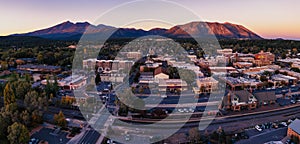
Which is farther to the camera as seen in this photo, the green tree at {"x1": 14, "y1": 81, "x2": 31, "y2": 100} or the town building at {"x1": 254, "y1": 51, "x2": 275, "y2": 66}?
the town building at {"x1": 254, "y1": 51, "x2": 275, "y2": 66}

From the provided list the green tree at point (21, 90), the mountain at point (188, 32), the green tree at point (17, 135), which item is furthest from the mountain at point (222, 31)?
the green tree at point (17, 135)

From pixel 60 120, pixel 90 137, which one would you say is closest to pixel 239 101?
pixel 90 137

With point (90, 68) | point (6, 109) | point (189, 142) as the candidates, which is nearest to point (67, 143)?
point (6, 109)

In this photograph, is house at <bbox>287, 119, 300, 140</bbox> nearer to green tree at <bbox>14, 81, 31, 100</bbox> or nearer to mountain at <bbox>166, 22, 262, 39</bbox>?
green tree at <bbox>14, 81, 31, 100</bbox>

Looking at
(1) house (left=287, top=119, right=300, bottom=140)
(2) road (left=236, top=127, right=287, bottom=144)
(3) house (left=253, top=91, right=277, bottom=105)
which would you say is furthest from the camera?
(3) house (left=253, top=91, right=277, bottom=105)

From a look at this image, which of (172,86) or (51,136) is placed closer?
(51,136)

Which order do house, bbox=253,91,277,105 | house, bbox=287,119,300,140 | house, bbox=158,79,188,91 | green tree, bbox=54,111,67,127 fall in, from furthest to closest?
house, bbox=158,79,188,91, house, bbox=253,91,277,105, green tree, bbox=54,111,67,127, house, bbox=287,119,300,140

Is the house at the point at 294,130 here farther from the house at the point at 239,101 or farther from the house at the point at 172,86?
the house at the point at 172,86

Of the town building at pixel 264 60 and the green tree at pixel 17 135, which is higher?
the town building at pixel 264 60

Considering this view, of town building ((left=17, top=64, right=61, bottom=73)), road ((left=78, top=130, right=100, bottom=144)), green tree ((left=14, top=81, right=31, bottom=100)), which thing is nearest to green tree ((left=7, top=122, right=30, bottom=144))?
road ((left=78, top=130, right=100, bottom=144))

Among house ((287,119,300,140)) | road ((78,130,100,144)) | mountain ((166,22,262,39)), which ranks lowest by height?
road ((78,130,100,144))

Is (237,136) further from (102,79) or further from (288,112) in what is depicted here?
(102,79)

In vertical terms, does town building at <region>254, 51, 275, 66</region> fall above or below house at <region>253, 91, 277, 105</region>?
above

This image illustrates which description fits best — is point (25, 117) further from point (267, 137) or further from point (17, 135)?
point (267, 137)
